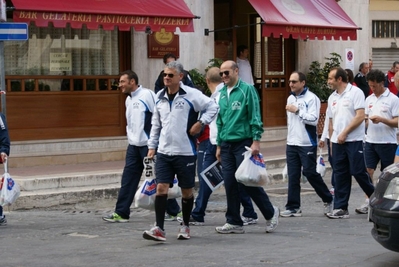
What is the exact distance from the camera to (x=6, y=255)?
29.3 feet

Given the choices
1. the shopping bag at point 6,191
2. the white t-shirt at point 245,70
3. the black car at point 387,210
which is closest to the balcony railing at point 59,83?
the white t-shirt at point 245,70

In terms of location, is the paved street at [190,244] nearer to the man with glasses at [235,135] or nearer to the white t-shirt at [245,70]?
the man with glasses at [235,135]

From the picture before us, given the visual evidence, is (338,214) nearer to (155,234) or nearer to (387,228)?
(155,234)

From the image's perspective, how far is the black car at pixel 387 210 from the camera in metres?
7.79

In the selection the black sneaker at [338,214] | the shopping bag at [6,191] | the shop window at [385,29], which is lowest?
the black sneaker at [338,214]

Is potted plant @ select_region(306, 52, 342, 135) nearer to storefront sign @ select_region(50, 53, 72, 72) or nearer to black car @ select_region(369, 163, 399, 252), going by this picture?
storefront sign @ select_region(50, 53, 72, 72)

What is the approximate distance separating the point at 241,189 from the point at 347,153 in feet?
4.81

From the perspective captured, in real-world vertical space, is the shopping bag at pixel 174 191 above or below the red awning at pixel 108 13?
below

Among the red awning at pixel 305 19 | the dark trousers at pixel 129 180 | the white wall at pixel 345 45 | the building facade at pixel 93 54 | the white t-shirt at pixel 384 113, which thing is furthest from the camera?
the white wall at pixel 345 45

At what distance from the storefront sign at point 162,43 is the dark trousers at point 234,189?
8289 millimetres

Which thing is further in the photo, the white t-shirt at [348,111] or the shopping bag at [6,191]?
the white t-shirt at [348,111]

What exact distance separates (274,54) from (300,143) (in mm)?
10190

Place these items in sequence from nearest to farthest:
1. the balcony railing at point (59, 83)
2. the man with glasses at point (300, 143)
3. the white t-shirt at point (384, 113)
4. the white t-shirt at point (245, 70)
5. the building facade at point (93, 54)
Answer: the man with glasses at point (300, 143)
the white t-shirt at point (384, 113)
the building facade at point (93, 54)
the balcony railing at point (59, 83)
the white t-shirt at point (245, 70)

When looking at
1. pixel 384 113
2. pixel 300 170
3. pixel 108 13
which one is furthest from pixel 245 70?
pixel 300 170
